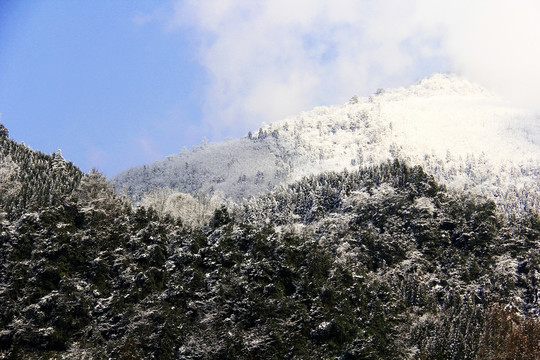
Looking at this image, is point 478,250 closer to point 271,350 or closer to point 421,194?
point 421,194

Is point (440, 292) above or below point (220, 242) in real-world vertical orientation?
below

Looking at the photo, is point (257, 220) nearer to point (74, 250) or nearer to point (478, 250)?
point (478, 250)

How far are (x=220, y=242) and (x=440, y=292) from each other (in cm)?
3883

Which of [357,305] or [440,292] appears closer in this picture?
[357,305]

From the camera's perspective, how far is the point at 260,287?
279ft

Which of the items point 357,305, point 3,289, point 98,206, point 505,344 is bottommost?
point 505,344

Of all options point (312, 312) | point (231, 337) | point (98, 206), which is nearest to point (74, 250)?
point (98, 206)

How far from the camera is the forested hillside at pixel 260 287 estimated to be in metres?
73.6

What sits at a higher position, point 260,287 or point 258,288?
point 260,287

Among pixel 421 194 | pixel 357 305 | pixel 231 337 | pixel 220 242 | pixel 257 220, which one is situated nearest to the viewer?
pixel 231 337

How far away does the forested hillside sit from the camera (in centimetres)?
7362

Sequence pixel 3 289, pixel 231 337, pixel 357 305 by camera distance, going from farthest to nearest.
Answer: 1. pixel 357 305
2. pixel 3 289
3. pixel 231 337

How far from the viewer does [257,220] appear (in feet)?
552

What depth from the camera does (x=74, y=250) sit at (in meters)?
86.4
